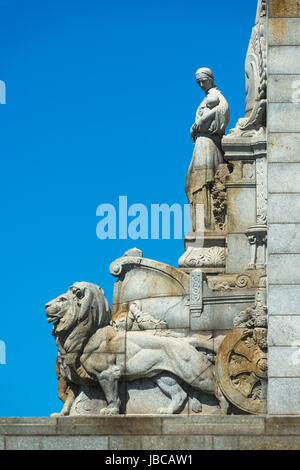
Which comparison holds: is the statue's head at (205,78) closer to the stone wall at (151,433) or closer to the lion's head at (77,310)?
the lion's head at (77,310)

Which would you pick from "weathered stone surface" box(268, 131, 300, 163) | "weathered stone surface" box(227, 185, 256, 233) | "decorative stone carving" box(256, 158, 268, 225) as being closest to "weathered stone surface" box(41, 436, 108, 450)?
"weathered stone surface" box(227, 185, 256, 233)

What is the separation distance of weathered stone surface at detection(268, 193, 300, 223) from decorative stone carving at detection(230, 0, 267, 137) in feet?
8.44

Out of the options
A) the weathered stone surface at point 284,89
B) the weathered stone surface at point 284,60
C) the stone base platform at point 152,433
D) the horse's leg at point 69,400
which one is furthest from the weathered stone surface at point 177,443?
the weathered stone surface at point 284,60

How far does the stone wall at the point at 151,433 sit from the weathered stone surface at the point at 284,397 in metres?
0.21

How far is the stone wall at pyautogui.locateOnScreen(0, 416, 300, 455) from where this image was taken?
2222cm

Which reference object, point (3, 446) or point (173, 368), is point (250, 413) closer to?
point (173, 368)

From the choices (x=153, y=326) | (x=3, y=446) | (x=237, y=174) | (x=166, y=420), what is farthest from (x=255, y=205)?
(x=3, y=446)

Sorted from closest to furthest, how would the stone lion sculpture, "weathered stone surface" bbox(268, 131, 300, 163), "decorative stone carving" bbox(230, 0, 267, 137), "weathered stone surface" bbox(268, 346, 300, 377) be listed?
"weathered stone surface" bbox(268, 346, 300, 377)
"weathered stone surface" bbox(268, 131, 300, 163)
the stone lion sculpture
"decorative stone carving" bbox(230, 0, 267, 137)

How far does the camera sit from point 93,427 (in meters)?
22.9

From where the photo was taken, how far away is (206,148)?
2666 cm

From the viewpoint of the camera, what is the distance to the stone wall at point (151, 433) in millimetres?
22219

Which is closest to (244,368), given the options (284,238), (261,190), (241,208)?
(284,238)

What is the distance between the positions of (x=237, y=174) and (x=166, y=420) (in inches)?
230

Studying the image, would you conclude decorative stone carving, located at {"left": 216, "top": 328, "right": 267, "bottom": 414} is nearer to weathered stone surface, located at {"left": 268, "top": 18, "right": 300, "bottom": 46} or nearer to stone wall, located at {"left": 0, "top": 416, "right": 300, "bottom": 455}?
stone wall, located at {"left": 0, "top": 416, "right": 300, "bottom": 455}
